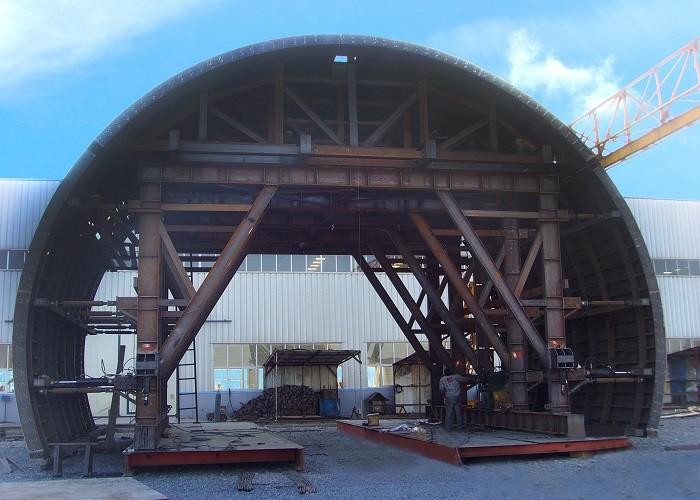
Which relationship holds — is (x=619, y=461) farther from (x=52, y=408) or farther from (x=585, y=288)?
(x=52, y=408)

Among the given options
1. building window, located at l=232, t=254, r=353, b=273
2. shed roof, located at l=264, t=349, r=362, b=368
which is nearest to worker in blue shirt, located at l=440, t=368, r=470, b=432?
shed roof, located at l=264, t=349, r=362, b=368

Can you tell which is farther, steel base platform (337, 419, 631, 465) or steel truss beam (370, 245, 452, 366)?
steel truss beam (370, 245, 452, 366)

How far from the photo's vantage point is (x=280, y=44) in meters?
14.0

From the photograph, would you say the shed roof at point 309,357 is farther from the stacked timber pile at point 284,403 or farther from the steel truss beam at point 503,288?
the steel truss beam at point 503,288

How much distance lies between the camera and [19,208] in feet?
96.7

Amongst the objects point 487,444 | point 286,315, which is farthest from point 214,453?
point 286,315

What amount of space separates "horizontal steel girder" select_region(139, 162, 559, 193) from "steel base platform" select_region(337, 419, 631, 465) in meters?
4.83

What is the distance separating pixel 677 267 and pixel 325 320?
1566cm

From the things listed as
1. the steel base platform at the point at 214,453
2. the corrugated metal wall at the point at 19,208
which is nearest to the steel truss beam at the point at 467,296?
the steel base platform at the point at 214,453

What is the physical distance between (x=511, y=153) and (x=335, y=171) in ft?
13.0

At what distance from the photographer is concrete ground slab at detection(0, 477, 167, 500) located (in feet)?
22.3

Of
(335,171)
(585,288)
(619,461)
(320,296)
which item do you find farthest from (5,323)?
(619,461)

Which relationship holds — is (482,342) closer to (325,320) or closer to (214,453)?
(214,453)

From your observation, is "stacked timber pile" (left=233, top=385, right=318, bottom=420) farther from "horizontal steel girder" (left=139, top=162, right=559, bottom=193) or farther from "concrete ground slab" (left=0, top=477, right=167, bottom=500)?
"concrete ground slab" (left=0, top=477, right=167, bottom=500)
